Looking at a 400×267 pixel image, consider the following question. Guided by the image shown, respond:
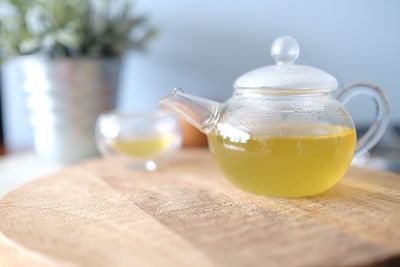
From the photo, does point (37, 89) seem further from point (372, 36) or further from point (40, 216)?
point (372, 36)

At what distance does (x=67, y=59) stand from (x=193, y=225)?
54 cm

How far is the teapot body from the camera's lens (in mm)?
437

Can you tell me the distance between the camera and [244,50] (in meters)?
0.93

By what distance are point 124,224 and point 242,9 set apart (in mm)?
663

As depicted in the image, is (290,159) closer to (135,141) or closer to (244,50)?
(135,141)

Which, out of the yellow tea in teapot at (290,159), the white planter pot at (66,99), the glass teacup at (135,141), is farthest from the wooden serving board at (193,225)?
the white planter pot at (66,99)

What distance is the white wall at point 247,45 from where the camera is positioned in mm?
834

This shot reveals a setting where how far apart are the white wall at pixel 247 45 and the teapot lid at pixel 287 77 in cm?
37

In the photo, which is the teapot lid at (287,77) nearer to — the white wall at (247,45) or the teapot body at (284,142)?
the teapot body at (284,142)

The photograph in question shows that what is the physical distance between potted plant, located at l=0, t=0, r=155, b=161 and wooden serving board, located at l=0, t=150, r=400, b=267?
0.27 m

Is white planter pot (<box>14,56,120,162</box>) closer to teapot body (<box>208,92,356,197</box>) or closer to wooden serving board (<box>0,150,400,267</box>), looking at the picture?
wooden serving board (<box>0,150,400,267</box>)

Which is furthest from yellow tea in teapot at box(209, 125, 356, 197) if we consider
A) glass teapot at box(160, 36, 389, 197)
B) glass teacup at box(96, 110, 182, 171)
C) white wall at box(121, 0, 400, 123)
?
white wall at box(121, 0, 400, 123)

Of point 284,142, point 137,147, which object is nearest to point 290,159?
point 284,142

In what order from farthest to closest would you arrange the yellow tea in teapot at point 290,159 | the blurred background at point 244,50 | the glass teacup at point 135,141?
the blurred background at point 244,50 < the glass teacup at point 135,141 < the yellow tea in teapot at point 290,159
